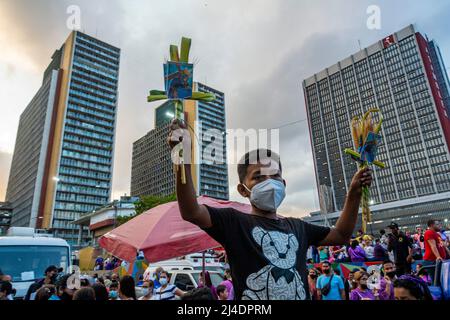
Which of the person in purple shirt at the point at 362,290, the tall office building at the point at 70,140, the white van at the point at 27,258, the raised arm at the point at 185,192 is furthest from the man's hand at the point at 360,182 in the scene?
the tall office building at the point at 70,140

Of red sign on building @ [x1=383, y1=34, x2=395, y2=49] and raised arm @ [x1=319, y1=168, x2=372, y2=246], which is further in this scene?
red sign on building @ [x1=383, y1=34, x2=395, y2=49]

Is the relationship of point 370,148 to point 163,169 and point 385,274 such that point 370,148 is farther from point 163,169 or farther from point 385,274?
point 163,169

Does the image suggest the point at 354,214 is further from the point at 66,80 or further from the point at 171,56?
the point at 66,80

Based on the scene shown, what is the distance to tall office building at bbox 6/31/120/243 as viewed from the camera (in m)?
73.6

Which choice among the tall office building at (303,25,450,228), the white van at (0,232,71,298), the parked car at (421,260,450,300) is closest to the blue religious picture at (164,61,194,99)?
the parked car at (421,260,450,300)

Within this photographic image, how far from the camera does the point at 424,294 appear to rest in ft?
9.89

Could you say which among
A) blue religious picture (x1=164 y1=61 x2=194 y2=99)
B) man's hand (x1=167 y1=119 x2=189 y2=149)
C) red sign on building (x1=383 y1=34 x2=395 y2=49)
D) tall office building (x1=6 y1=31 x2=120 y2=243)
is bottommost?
man's hand (x1=167 y1=119 x2=189 y2=149)

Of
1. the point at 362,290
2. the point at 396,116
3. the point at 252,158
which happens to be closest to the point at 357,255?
the point at 362,290

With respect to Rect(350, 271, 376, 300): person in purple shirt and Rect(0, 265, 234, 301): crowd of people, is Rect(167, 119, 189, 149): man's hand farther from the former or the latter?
Rect(350, 271, 376, 300): person in purple shirt

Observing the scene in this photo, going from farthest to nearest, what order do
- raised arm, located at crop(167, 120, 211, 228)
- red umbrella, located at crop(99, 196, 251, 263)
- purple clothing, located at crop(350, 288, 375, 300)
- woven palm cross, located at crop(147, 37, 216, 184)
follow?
purple clothing, located at crop(350, 288, 375, 300), red umbrella, located at crop(99, 196, 251, 263), woven palm cross, located at crop(147, 37, 216, 184), raised arm, located at crop(167, 120, 211, 228)

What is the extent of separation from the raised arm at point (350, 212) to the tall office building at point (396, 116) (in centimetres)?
8753

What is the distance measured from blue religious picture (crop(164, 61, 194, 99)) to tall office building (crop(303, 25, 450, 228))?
290 feet

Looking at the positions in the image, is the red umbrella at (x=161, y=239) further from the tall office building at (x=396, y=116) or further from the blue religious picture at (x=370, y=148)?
the tall office building at (x=396, y=116)

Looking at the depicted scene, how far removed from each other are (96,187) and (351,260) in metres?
83.3
